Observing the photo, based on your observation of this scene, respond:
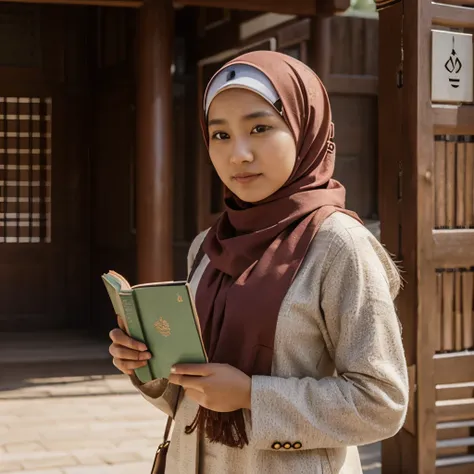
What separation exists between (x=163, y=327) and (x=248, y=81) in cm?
40

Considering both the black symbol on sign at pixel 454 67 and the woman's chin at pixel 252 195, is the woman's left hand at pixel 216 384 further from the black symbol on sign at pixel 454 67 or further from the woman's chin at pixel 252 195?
the black symbol on sign at pixel 454 67

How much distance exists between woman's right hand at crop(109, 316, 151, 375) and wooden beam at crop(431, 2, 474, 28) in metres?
2.01

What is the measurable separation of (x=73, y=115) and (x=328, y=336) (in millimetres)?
6265

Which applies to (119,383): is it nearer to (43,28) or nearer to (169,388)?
(43,28)

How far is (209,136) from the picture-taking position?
1453 mm

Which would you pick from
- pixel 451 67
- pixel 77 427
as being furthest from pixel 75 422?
pixel 451 67

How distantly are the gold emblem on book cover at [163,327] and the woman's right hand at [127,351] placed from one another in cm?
5

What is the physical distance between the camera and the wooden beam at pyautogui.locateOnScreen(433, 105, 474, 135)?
3.01 meters

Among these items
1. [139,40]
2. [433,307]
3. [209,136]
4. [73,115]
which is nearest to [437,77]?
[433,307]

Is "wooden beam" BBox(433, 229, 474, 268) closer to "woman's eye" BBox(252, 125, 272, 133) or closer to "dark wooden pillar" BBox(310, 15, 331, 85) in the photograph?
"woman's eye" BBox(252, 125, 272, 133)

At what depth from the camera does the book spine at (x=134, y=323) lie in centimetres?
135

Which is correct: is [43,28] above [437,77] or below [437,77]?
above

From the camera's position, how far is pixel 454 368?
10.2 feet

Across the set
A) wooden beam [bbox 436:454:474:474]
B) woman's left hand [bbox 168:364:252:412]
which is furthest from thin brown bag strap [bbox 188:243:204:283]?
wooden beam [bbox 436:454:474:474]
